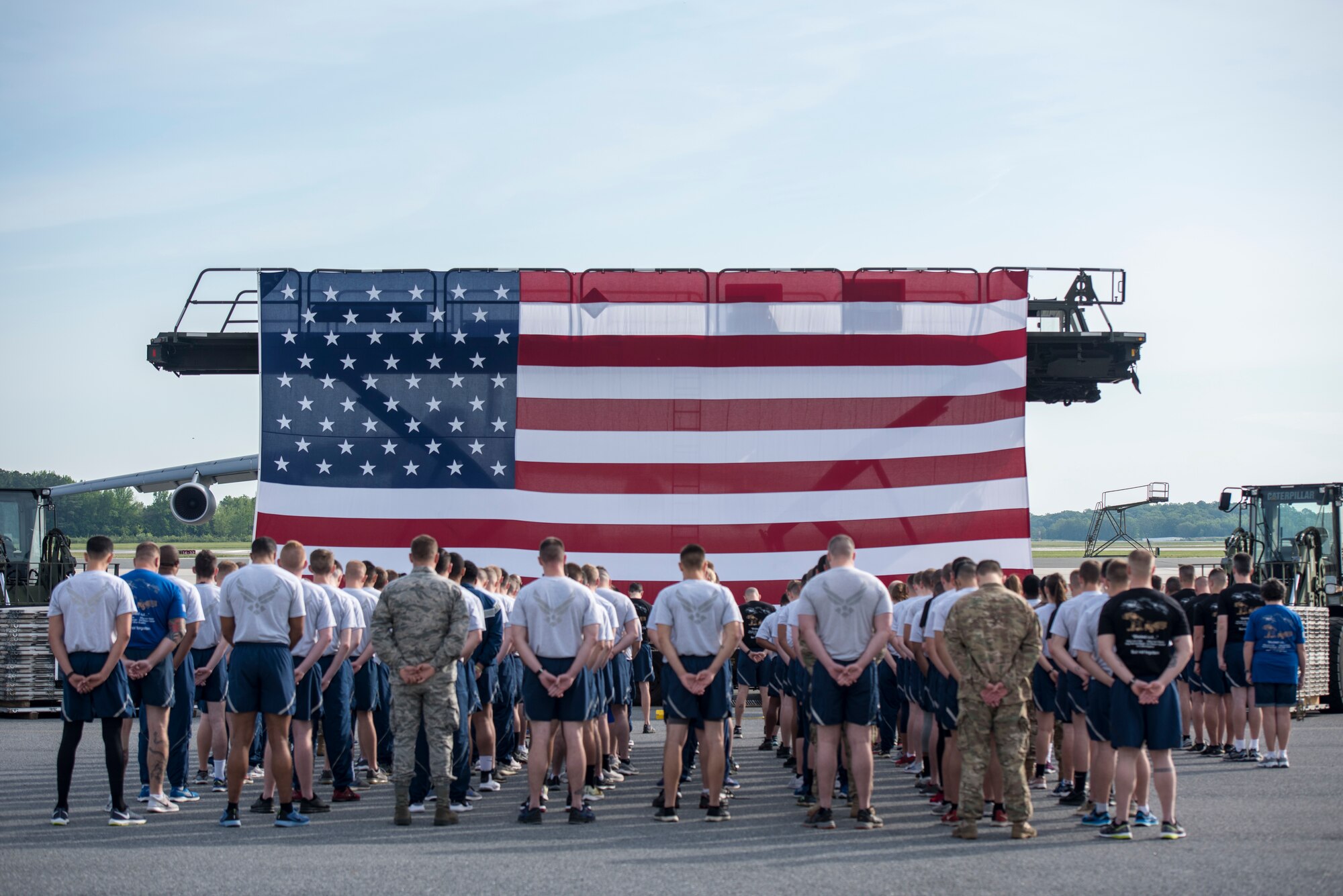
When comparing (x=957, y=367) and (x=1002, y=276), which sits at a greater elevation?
(x=1002, y=276)

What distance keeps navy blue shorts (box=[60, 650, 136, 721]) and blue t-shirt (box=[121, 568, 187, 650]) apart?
347 mm

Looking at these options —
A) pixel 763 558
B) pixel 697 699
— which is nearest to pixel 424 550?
pixel 697 699

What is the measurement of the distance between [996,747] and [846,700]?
2.99ft

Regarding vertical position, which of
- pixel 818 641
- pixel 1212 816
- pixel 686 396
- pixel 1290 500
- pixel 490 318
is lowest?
pixel 1212 816

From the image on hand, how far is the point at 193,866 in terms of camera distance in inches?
248

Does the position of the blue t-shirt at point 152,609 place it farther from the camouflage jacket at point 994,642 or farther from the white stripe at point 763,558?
the white stripe at point 763,558

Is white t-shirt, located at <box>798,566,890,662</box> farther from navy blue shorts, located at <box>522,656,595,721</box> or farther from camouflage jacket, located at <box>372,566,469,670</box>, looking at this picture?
camouflage jacket, located at <box>372,566,469,670</box>

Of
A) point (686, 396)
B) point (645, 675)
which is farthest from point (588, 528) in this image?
point (645, 675)

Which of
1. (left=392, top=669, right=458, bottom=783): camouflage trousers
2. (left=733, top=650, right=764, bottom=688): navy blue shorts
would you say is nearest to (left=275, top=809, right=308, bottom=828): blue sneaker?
(left=392, top=669, right=458, bottom=783): camouflage trousers

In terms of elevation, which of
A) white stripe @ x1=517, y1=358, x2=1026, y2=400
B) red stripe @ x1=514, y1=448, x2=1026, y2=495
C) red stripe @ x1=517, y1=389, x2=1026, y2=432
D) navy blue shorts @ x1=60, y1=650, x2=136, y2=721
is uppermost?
white stripe @ x1=517, y1=358, x2=1026, y2=400

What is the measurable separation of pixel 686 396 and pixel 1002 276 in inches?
175

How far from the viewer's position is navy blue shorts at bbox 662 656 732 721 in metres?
7.90

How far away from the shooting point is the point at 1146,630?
719cm

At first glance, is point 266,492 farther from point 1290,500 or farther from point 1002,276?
point 1290,500
